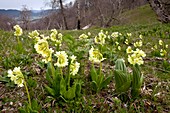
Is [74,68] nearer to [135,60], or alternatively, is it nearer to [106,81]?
[106,81]

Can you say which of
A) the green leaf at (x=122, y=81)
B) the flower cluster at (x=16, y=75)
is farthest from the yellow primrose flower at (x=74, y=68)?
the flower cluster at (x=16, y=75)

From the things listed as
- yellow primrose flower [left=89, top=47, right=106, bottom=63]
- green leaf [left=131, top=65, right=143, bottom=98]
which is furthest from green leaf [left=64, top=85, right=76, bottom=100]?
green leaf [left=131, top=65, right=143, bottom=98]

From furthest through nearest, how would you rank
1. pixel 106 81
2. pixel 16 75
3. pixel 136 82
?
1. pixel 106 81
2. pixel 136 82
3. pixel 16 75

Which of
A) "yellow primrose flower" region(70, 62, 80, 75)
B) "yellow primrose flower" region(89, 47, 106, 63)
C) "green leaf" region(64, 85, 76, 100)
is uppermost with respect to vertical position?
"yellow primrose flower" region(89, 47, 106, 63)

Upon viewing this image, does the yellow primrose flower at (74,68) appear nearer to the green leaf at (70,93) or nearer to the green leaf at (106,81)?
the green leaf at (70,93)

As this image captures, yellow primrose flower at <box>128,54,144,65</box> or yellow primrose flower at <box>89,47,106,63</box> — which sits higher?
yellow primrose flower at <box>89,47,106,63</box>

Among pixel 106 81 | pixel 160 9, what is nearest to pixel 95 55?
pixel 106 81

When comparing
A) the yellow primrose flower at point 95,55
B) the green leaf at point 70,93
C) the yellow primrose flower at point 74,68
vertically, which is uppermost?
the yellow primrose flower at point 95,55

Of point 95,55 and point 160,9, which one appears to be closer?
point 95,55

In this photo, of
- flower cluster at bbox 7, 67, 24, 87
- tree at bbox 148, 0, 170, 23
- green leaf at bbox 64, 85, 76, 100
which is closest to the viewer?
flower cluster at bbox 7, 67, 24, 87

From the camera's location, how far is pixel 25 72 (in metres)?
4.27

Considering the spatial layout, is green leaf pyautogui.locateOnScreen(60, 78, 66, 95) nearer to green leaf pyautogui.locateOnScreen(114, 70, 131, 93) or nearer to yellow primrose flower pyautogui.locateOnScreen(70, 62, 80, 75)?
yellow primrose flower pyautogui.locateOnScreen(70, 62, 80, 75)

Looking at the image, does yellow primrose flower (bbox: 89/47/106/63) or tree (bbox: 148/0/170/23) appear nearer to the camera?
yellow primrose flower (bbox: 89/47/106/63)

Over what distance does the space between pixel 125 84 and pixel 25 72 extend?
1.65 meters
